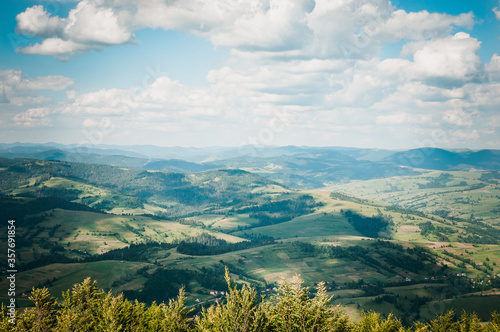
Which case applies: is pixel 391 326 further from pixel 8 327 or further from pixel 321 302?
pixel 8 327

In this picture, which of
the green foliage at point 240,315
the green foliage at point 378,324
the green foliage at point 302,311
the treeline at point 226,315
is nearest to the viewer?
the green foliage at point 240,315

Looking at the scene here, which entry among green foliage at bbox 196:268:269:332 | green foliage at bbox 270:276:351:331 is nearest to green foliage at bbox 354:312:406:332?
green foliage at bbox 270:276:351:331

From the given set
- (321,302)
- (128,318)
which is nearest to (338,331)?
(321,302)

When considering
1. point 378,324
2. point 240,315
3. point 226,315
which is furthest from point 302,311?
point 378,324

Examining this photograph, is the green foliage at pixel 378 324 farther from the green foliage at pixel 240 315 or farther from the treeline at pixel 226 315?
the green foliage at pixel 240 315

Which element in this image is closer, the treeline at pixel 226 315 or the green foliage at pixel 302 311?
the treeline at pixel 226 315

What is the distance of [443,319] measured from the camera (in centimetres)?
8244

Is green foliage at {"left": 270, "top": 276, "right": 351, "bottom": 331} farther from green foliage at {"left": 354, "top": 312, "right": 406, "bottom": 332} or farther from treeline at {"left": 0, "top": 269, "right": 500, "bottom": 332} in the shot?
green foliage at {"left": 354, "top": 312, "right": 406, "bottom": 332}

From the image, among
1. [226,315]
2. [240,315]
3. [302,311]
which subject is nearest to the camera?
[240,315]

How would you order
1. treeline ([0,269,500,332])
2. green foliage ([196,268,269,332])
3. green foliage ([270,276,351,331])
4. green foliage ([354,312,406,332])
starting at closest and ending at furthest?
1. green foliage ([196,268,269,332])
2. treeline ([0,269,500,332])
3. green foliage ([270,276,351,331])
4. green foliage ([354,312,406,332])

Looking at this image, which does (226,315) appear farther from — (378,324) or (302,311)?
(378,324)

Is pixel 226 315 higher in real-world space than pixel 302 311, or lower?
lower

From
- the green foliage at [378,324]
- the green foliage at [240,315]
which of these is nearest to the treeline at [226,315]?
the green foliage at [240,315]

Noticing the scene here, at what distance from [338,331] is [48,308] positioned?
51.6 meters
